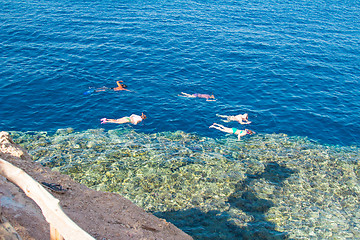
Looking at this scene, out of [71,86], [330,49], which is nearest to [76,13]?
[71,86]

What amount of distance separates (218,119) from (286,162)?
6223 millimetres

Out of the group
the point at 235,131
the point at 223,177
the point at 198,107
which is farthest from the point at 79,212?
the point at 198,107

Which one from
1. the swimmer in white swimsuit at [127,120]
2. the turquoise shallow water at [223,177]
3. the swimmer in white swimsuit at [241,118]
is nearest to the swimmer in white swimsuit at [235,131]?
the turquoise shallow water at [223,177]

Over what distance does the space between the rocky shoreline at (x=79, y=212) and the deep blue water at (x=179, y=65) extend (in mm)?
8834

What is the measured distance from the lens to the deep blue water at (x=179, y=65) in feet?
76.7

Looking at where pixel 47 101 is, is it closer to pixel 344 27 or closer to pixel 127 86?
pixel 127 86

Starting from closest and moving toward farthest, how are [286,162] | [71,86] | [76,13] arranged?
[286,162], [71,86], [76,13]

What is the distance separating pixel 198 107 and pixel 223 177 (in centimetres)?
876

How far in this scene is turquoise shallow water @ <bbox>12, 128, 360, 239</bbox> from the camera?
46.1ft

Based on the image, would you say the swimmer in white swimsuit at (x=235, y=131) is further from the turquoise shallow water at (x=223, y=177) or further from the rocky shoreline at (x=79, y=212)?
Result: the rocky shoreline at (x=79, y=212)

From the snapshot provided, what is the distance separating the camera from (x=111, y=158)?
17.9 meters

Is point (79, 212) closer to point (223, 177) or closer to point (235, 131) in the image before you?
point (223, 177)

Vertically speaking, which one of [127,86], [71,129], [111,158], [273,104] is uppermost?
[273,104]

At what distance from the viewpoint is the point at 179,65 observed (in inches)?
1203
